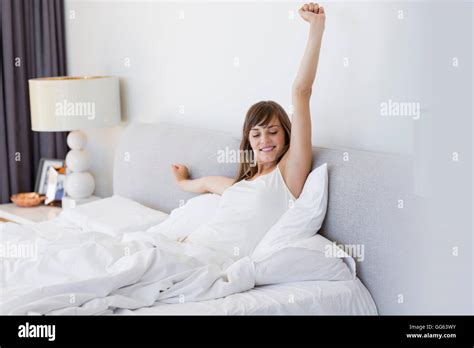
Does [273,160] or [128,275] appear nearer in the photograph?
[128,275]

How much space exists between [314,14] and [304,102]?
0.96 feet

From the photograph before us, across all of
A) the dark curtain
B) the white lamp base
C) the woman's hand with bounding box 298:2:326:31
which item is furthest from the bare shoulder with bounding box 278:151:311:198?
the dark curtain

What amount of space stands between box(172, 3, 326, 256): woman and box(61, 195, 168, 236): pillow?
1.34 ft

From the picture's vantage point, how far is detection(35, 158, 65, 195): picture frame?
12.6 feet

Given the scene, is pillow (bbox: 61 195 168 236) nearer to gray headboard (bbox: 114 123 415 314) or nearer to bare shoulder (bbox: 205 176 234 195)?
bare shoulder (bbox: 205 176 234 195)

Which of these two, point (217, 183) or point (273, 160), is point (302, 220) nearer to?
point (273, 160)

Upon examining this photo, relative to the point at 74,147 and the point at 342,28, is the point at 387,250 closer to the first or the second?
the point at 342,28

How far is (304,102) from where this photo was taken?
7.63 feet

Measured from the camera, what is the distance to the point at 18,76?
3.85 m

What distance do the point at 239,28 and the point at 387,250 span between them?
3.93ft

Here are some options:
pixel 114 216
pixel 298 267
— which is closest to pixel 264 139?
pixel 298 267

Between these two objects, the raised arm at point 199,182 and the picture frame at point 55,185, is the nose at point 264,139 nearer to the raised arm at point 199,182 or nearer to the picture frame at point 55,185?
the raised arm at point 199,182

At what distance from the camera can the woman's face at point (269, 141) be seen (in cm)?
245
